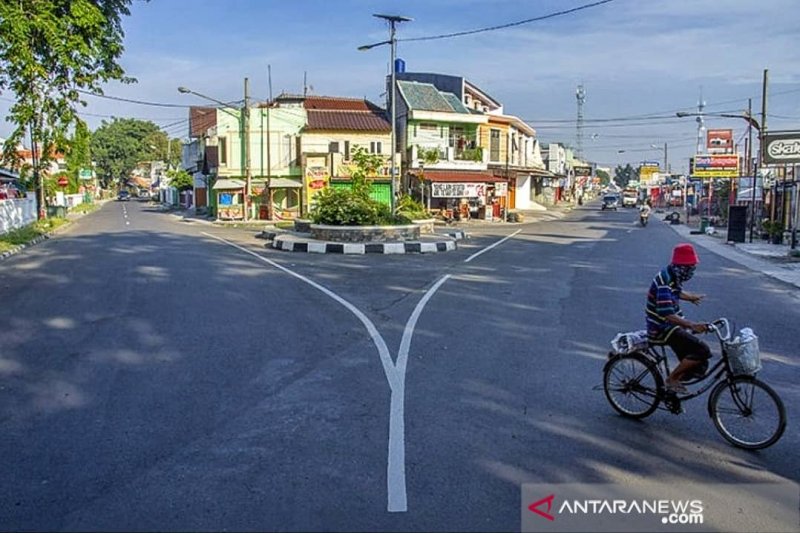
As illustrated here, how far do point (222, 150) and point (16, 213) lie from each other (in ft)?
47.8

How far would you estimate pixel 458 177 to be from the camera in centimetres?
4491

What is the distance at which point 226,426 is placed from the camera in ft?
19.9

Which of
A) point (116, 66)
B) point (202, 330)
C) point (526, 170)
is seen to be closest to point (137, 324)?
point (202, 330)

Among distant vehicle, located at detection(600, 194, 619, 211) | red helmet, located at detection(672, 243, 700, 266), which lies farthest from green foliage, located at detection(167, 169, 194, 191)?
red helmet, located at detection(672, 243, 700, 266)

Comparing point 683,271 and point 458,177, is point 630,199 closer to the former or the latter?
point 458,177

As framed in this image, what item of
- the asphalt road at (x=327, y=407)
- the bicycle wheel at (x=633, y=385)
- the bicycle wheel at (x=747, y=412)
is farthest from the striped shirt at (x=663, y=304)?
the asphalt road at (x=327, y=407)

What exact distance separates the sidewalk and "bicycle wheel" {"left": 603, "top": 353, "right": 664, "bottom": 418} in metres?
11.1

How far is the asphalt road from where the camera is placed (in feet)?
15.4

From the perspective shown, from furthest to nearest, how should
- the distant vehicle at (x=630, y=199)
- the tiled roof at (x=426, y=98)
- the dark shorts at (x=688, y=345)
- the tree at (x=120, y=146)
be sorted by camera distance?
the tree at (x=120, y=146) → the distant vehicle at (x=630, y=199) → the tiled roof at (x=426, y=98) → the dark shorts at (x=688, y=345)

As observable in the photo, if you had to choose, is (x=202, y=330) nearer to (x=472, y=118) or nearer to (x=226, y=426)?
(x=226, y=426)

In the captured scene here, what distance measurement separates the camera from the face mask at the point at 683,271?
6.13 meters

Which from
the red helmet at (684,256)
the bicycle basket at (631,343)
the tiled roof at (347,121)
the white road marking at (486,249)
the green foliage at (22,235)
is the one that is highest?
the tiled roof at (347,121)

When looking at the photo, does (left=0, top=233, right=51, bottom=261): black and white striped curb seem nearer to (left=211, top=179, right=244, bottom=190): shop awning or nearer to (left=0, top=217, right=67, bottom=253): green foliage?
(left=0, top=217, right=67, bottom=253): green foliage

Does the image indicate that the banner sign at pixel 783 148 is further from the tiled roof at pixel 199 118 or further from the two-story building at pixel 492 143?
the tiled roof at pixel 199 118
